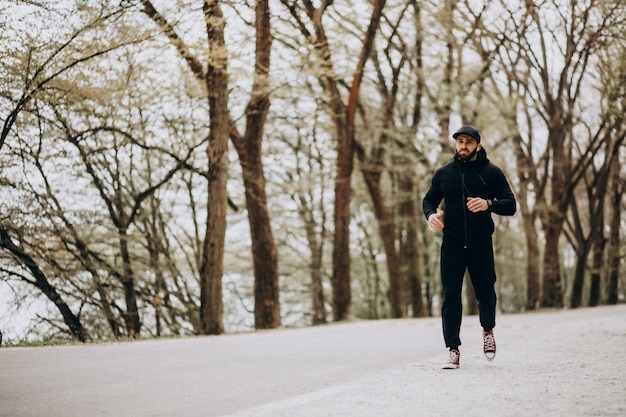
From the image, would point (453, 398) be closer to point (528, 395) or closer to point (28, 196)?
point (528, 395)

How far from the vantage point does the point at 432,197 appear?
23.7 feet

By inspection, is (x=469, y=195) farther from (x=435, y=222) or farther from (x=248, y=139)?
(x=248, y=139)

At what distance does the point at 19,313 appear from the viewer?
41.5 ft

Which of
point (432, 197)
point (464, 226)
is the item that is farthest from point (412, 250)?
point (464, 226)

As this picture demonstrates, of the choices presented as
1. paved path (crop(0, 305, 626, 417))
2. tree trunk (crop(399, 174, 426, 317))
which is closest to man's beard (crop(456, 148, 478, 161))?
paved path (crop(0, 305, 626, 417))

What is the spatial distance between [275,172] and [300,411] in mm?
25559

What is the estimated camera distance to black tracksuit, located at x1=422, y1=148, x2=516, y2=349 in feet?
22.8

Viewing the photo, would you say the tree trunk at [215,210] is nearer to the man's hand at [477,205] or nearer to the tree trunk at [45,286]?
the tree trunk at [45,286]

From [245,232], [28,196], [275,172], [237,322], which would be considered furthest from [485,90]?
[28,196]

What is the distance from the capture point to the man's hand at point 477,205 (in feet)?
21.8

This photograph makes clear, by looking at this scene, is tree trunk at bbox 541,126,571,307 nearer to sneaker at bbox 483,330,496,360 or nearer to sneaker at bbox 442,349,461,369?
sneaker at bbox 483,330,496,360

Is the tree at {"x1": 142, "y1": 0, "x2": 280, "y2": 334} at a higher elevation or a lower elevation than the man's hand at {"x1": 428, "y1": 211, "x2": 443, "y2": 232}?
higher

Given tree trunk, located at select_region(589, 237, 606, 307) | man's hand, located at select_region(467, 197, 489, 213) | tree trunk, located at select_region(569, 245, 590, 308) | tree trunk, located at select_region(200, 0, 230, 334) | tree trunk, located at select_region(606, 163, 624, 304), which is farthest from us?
tree trunk, located at select_region(606, 163, 624, 304)

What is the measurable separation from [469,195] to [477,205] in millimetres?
300
